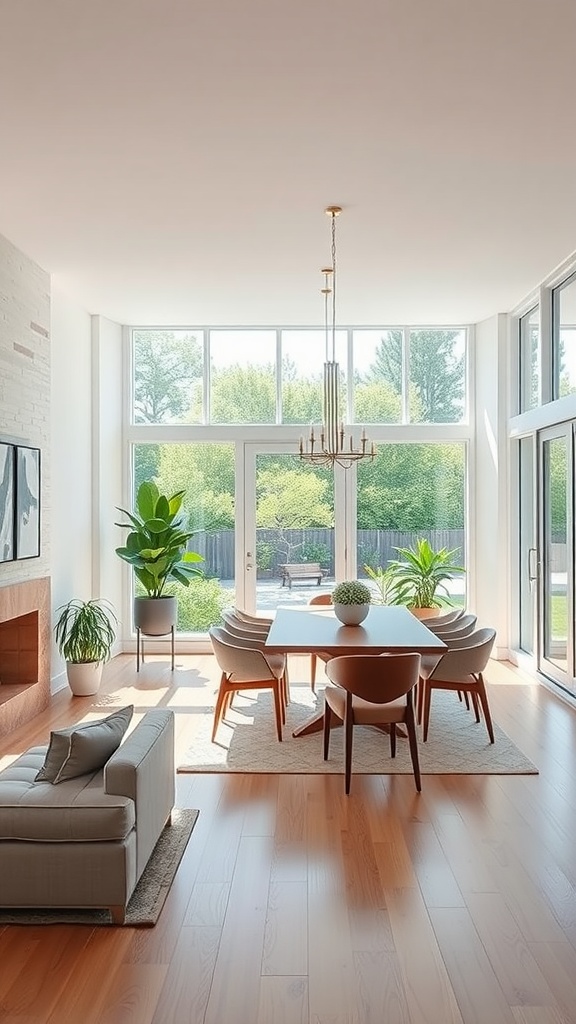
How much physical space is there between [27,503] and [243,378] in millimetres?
3496

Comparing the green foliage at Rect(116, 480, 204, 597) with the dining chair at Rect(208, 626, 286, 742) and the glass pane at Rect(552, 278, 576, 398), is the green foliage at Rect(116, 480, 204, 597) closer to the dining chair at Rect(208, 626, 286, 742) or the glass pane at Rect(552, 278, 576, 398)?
the dining chair at Rect(208, 626, 286, 742)

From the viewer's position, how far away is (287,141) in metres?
4.23

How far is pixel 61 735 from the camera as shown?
3.42 m

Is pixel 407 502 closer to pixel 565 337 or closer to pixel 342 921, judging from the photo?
pixel 565 337

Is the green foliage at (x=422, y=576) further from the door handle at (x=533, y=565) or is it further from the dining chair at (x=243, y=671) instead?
the dining chair at (x=243, y=671)

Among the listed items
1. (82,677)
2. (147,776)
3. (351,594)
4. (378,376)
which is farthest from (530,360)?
(147,776)

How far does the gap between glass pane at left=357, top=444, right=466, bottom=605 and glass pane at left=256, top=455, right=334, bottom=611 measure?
39 centimetres

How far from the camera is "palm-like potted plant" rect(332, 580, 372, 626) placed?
18.6 feet

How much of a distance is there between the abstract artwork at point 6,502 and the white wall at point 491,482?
470 centimetres

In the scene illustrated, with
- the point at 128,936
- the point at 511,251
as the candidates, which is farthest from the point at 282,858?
the point at 511,251

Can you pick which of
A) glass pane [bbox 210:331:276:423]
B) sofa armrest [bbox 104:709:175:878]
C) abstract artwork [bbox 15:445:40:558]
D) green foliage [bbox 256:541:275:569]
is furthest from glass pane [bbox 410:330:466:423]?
sofa armrest [bbox 104:709:175:878]

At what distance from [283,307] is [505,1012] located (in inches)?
256

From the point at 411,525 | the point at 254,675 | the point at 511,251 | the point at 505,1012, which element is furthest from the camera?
the point at 411,525

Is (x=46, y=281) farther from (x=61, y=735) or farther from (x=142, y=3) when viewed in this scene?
(x=61, y=735)
